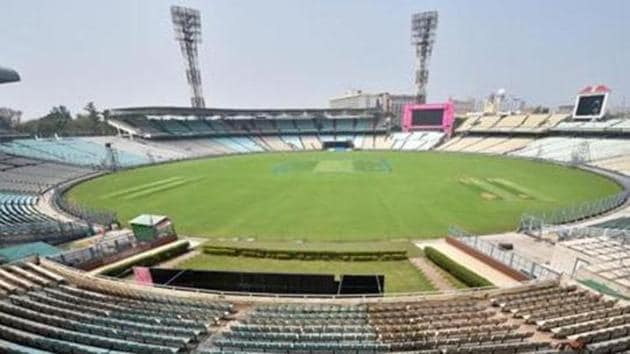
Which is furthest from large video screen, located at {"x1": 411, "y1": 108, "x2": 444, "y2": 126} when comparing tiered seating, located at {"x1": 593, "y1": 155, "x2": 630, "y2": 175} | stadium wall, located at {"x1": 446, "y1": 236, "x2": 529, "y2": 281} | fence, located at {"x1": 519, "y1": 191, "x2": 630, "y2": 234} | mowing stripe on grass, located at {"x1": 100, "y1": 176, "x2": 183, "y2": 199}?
stadium wall, located at {"x1": 446, "y1": 236, "x2": 529, "y2": 281}

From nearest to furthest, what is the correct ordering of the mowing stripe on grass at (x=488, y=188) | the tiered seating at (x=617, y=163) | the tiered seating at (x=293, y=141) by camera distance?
the mowing stripe on grass at (x=488, y=188) → the tiered seating at (x=617, y=163) → the tiered seating at (x=293, y=141)

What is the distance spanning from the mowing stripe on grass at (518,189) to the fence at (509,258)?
15772 millimetres

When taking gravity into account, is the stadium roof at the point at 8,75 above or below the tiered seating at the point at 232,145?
above

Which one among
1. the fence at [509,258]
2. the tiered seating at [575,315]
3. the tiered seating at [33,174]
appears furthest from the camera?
A: the tiered seating at [33,174]

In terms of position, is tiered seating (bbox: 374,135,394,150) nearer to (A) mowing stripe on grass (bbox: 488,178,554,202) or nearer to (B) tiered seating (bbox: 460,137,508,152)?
(B) tiered seating (bbox: 460,137,508,152)

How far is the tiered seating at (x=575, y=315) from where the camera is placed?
1103cm

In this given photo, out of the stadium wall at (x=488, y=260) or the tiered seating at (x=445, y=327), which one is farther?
the stadium wall at (x=488, y=260)

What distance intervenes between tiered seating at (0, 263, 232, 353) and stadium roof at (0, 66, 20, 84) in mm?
35006

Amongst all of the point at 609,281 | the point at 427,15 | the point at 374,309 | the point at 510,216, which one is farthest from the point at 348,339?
the point at 427,15

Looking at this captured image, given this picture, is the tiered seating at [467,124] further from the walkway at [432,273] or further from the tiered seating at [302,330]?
the tiered seating at [302,330]

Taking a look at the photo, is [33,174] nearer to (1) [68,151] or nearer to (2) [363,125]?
(1) [68,151]

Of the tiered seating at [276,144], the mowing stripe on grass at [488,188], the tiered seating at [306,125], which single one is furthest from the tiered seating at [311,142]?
the mowing stripe on grass at [488,188]

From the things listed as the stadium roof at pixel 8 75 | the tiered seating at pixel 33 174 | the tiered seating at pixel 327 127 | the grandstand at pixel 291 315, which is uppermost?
the stadium roof at pixel 8 75

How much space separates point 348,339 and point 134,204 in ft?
112
